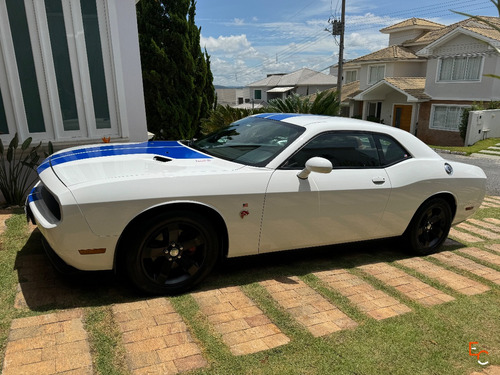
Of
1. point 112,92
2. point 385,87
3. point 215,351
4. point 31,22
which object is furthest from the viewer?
point 385,87

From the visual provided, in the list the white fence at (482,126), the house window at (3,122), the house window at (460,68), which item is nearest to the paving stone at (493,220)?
the house window at (3,122)

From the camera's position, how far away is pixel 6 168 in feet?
18.9

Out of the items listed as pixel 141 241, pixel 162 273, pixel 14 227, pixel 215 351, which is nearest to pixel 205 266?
pixel 162 273

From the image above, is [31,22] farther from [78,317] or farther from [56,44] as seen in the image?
[78,317]

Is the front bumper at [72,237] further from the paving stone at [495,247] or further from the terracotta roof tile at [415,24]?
the terracotta roof tile at [415,24]

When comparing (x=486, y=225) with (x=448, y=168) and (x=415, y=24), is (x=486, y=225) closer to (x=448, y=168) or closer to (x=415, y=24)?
(x=448, y=168)

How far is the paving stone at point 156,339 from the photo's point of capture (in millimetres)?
2227

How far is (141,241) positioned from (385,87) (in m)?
29.9

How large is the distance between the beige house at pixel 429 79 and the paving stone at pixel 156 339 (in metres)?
19.5

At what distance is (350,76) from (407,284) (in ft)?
126

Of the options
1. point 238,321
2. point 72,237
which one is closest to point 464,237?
point 238,321

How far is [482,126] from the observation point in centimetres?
2116

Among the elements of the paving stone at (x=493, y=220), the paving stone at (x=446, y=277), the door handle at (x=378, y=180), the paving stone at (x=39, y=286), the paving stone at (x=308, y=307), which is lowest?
the paving stone at (x=493, y=220)

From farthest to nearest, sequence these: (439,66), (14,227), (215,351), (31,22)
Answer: (439,66)
(31,22)
(14,227)
(215,351)
